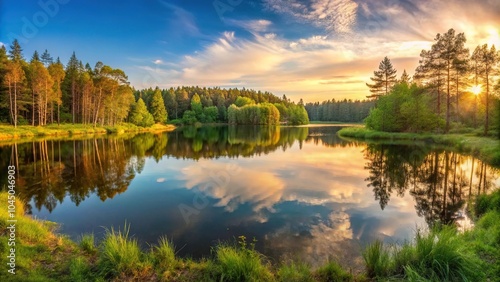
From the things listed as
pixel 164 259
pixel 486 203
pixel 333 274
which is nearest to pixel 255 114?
pixel 486 203

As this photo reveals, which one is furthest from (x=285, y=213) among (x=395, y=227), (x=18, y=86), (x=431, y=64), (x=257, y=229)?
(x=18, y=86)

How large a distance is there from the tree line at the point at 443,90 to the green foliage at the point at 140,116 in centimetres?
6142

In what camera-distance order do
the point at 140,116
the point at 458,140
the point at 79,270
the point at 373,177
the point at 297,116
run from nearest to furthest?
the point at 79,270 < the point at 373,177 < the point at 458,140 < the point at 140,116 < the point at 297,116

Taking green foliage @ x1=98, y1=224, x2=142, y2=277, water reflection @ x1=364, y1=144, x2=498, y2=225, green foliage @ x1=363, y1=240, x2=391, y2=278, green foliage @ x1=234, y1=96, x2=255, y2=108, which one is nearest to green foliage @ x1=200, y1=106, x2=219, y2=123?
green foliage @ x1=234, y1=96, x2=255, y2=108

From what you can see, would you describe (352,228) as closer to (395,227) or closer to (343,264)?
(395,227)

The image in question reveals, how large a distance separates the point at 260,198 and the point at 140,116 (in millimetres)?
72273

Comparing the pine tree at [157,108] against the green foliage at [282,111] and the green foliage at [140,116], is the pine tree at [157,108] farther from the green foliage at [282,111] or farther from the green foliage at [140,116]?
the green foliage at [282,111]

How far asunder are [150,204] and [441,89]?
49.3 m

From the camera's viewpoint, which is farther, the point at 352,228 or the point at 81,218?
the point at 81,218

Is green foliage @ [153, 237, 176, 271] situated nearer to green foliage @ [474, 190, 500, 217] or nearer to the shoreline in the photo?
green foliage @ [474, 190, 500, 217]

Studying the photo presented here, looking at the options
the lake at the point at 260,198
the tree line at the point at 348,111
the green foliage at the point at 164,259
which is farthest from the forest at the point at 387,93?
the tree line at the point at 348,111

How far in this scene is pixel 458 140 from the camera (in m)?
33.5

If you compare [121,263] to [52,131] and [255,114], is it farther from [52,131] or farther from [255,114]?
[255,114]

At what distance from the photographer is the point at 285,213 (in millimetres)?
12055
